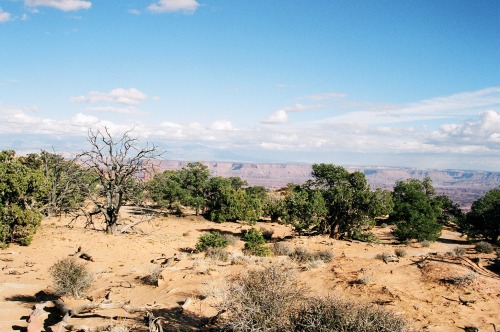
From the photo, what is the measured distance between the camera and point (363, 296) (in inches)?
474

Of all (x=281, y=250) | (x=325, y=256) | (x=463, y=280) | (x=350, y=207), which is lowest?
(x=281, y=250)

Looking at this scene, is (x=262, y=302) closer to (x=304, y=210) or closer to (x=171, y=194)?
(x=304, y=210)

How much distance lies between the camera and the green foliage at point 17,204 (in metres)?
19.6

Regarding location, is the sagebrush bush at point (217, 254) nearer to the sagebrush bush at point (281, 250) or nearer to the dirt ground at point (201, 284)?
the dirt ground at point (201, 284)

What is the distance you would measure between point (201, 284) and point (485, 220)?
106 feet

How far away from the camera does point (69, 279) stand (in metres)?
11.6

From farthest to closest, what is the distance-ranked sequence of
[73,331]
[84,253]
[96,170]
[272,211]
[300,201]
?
[272,211] → [300,201] → [96,170] → [84,253] → [73,331]

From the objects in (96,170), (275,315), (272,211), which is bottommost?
(272,211)

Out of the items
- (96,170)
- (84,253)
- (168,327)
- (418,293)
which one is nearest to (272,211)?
(96,170)

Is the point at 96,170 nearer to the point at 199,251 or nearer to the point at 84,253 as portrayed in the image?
the point at 84,253

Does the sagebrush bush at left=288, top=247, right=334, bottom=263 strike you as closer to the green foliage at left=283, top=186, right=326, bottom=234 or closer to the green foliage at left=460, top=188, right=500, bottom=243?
the green foliage at left=283, top=186, right=326, bottom=234

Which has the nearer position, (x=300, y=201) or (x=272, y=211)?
(x=300, y=201)

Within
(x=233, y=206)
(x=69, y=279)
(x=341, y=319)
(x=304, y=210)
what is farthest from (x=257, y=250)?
(x=233, y=206)

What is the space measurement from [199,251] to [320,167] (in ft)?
71.5
